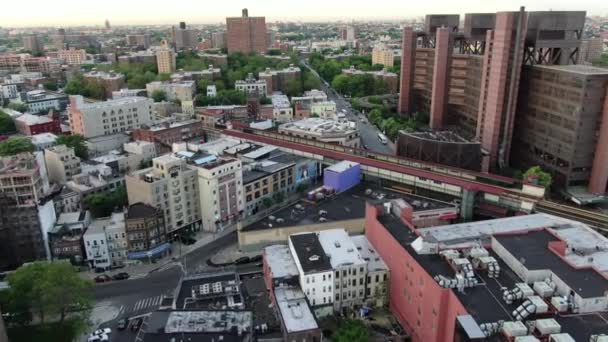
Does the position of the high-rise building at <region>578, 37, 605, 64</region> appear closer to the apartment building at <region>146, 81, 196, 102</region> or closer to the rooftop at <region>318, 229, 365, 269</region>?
the apartment building at <region>146, 81, 196, 102</region>

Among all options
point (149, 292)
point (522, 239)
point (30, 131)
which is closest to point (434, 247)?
point (522, 239)

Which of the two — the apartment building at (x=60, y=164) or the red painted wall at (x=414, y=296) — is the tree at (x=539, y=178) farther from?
the apartment building at (x=60, y=164)

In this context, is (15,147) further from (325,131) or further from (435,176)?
(435,176)

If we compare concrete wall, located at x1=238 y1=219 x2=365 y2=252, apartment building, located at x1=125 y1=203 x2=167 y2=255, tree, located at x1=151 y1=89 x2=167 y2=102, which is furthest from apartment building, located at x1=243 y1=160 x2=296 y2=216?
tree, located at x1=151 y1=89 x2=167 y2=102

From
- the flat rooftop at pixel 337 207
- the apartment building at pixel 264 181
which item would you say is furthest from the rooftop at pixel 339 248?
the apartment building at pixel 264 181

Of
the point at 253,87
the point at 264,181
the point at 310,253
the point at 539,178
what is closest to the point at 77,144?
the point at 264,181

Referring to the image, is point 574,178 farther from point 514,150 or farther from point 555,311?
point 555,311

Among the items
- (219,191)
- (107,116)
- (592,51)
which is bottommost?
(219,191)
